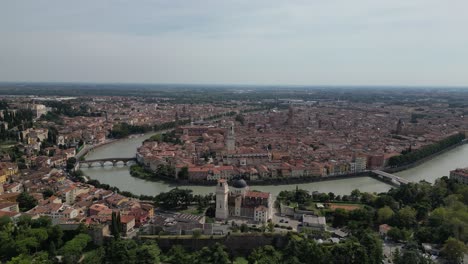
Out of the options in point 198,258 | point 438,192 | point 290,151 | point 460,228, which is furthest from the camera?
point 290,151

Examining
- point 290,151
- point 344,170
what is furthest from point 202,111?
point 344,170

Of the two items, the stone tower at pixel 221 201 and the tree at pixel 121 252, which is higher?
the stone tower at pixel 221 201

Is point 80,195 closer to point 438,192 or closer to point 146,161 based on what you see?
point 146,161

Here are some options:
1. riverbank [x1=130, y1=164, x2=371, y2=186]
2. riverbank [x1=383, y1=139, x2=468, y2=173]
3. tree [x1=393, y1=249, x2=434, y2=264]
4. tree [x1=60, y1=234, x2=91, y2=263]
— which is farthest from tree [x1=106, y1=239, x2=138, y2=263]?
riverbank [x1=383, y1=139, x2=468, y2=173]

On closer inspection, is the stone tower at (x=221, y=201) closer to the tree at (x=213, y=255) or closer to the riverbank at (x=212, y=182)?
the tree at (x=213, y=255)

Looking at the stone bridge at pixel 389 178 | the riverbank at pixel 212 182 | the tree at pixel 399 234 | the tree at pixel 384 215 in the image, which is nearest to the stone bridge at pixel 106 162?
the riverbank at pixel 212 182

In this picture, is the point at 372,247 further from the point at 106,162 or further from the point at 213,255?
the point at 106,162
